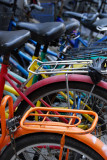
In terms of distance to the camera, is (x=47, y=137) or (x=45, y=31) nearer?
(x=47, y=137)

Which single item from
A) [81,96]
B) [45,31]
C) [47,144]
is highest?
[45,31]

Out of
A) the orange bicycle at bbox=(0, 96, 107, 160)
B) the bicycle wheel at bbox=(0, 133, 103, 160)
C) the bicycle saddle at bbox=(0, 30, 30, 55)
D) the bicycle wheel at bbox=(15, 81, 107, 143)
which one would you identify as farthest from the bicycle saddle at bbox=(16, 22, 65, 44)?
the bicycle wheel at bbox=(0, 133, 103, 160)

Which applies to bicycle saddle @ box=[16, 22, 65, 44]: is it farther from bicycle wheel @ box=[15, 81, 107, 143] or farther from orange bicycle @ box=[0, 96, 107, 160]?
orange bicycle @ box=[0, 96, 107, 160]

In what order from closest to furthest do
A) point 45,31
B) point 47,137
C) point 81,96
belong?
point 47,137
point 45,31
point 81,96

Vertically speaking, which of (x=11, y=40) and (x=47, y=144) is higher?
(x=11, y=40)

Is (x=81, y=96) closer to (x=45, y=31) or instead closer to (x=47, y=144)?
(x=45, y=31)

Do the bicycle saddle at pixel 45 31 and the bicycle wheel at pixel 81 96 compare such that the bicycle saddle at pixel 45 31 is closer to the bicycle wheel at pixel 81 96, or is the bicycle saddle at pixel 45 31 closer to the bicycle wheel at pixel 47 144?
the bicycle wheel at pixel 81 96

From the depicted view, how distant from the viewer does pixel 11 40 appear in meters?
1.24

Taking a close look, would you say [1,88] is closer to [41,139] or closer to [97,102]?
[41,139]

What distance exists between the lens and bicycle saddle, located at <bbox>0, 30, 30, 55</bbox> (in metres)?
1.21

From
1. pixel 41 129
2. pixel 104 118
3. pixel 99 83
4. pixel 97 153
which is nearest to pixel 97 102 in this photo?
pixel 104 118

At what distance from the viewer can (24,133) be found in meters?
0.99

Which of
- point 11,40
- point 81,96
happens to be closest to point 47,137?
point 11,40

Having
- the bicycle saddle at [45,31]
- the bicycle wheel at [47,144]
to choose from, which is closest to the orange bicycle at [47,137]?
the bicycle wheel at [47,144]
